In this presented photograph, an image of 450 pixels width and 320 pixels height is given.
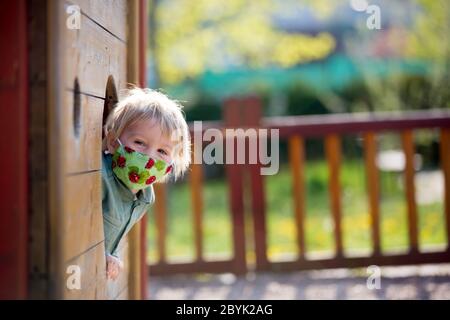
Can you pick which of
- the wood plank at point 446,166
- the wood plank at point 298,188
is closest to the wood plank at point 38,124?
the wood plank at point 298,188

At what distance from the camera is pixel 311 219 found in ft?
26.0

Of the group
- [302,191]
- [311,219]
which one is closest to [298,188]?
[302,191]

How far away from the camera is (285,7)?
13.0 metres

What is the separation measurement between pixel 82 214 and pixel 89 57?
499 mm

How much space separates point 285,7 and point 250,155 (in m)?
8.14

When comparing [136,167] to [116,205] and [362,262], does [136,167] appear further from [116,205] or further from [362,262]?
[362,262]

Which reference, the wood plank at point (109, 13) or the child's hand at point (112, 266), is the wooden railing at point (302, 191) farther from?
the child's hand at point (112, 266)

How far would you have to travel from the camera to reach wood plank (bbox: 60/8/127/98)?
1.95m

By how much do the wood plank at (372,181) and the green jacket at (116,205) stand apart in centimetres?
286

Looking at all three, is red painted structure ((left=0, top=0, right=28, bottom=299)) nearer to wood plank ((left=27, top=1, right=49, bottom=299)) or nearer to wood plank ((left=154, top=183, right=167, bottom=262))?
wood plank ((left=27, top=1, right=49, bottom=299))

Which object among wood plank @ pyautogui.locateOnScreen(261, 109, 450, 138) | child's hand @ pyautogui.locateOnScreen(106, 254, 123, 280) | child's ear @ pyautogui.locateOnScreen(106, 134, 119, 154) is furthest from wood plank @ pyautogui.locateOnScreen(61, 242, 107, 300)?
wood plank @ pyautogui.locateOnScreen(261, 109, 450, 138)

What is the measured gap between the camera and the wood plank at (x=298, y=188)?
17.5 feet
